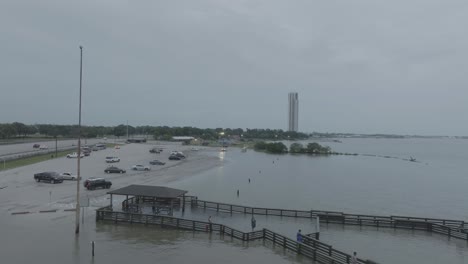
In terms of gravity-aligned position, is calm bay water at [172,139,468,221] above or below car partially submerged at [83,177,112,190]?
below

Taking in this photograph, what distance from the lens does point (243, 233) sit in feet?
76.4

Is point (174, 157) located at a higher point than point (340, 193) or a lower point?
higher

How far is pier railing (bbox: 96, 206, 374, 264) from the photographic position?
20.0m

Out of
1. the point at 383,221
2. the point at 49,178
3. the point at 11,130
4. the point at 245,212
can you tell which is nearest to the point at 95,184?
the point at 49,178

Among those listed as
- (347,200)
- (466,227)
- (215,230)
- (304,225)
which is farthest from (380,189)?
(215,230)

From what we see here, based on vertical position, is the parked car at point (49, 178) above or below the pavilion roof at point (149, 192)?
below

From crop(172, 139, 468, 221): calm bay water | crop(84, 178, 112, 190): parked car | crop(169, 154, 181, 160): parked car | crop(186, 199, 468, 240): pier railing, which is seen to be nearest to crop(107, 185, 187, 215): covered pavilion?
crop(186, 199, 468, 240): pier railing

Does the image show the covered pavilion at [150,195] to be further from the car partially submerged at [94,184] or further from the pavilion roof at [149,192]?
the car partially submerged at [94,184]

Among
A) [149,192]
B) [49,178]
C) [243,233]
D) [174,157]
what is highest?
[149,192]

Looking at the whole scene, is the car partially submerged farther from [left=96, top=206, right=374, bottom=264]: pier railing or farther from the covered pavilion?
[left=96, top=206, right=374, bottom=264]: pier railing

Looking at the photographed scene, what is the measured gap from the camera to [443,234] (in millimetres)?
27422

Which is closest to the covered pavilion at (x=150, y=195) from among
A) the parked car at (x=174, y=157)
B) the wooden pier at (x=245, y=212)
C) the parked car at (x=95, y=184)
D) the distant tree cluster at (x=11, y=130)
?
the wooden pier at (x=245, y=212)

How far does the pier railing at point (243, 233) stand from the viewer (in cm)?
2005

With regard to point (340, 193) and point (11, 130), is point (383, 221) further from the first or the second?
point (11, 130)
